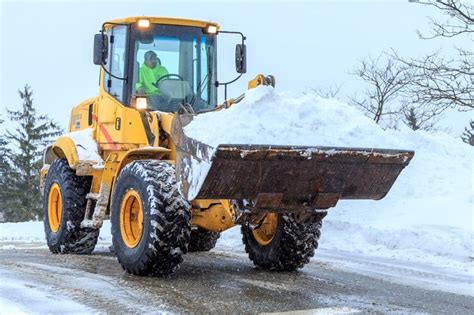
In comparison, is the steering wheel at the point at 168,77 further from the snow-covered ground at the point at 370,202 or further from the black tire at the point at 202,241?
the black tire at the point at 202,241

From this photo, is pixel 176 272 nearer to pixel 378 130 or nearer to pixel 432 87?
pixel 378 130

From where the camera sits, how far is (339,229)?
11.7m

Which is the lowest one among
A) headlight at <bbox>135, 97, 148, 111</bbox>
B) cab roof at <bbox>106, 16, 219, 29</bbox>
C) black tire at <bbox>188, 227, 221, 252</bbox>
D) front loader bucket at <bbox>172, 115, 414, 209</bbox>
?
black tire at <bbox>188, 227, 221, 252</bbox>

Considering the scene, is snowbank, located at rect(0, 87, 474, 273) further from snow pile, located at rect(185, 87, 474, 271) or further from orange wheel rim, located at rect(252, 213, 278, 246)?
orange wheel rim, located at rect(252, 213, 278, 246)

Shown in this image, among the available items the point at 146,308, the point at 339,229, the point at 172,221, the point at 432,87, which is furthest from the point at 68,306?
the point at 432,87

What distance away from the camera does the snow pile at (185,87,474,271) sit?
21.6 feet

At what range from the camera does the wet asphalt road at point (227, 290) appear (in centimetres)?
574

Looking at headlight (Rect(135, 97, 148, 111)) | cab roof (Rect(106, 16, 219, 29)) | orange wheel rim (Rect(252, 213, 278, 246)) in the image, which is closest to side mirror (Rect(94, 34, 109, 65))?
cab roof (Rect(106, 16, 219, 29))

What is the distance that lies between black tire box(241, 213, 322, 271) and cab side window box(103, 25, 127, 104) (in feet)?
7.74

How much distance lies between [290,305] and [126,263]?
205cm

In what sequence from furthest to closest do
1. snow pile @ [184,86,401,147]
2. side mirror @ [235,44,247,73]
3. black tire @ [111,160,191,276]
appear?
side mirror @ [235,44,247,73] < black tire @ [111,160,191,276] < snow pile @ [184,86,401,147]

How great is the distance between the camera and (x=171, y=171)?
6980 mm

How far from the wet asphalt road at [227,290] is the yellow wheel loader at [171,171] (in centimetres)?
38

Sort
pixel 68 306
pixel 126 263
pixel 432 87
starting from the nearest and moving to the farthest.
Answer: pixel 68 306 < pixel 126 263 < pixel 432 87
